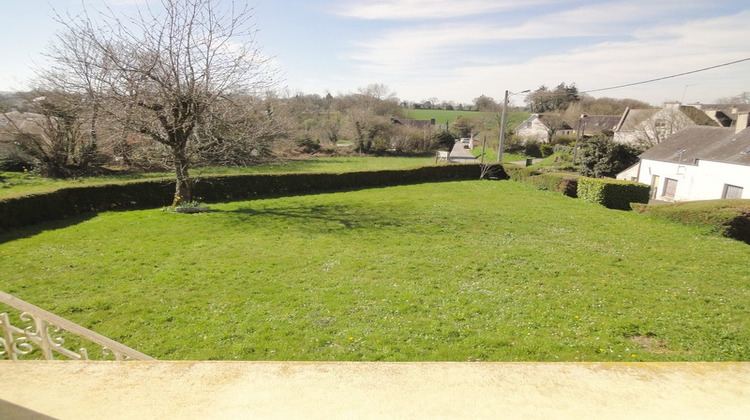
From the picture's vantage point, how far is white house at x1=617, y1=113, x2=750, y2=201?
784 inches

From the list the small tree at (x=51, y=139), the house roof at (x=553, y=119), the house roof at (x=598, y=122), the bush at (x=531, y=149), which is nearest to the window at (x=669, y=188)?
the bush at (x=531, y=149)

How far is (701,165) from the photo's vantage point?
2216cm

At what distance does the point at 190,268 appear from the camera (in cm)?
928

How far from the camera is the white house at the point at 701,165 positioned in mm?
19922

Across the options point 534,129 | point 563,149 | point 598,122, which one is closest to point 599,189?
point 563,149

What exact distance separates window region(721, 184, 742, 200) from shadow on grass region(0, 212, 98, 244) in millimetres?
29905

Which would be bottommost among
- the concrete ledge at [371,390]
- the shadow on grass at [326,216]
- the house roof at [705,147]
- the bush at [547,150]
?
the shadow on grass at [326,216]

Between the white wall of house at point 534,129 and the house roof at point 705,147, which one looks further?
the white wall of house at point 534,129

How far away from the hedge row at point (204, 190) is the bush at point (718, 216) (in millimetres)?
14630

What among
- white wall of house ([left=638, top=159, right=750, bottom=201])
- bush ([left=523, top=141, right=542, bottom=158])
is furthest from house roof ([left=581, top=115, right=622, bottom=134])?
white wall of house ([left=638, top=159, right=750, bottom=201])

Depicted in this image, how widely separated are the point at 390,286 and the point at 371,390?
19.8ft

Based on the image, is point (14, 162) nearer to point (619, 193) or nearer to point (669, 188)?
point (619, 193)

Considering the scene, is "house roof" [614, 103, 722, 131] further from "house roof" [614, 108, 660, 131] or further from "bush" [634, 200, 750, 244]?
"bush" [634, 200, 750, 244]

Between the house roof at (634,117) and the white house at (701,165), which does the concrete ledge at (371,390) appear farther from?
the house roof at (634,117)
